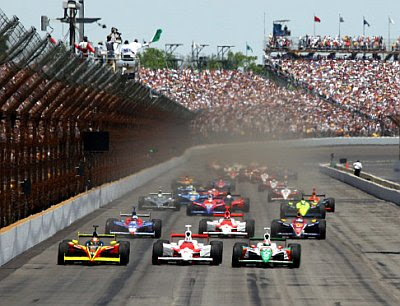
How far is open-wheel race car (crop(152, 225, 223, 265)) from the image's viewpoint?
20.6 metres

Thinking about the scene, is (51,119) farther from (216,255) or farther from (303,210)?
(216,255)

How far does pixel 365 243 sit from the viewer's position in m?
26.5

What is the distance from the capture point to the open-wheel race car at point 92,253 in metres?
20.3

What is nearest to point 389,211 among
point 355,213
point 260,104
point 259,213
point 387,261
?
point 355,213

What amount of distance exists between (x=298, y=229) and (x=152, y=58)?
163 meters

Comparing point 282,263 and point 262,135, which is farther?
point 262,135

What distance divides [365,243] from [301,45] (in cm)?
9508

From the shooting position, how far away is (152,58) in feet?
618

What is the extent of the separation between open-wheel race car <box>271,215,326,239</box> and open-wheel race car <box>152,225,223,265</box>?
17.6 feet

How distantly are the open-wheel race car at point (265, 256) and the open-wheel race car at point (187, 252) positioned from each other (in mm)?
381

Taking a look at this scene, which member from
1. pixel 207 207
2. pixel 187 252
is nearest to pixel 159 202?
pixel 207 207

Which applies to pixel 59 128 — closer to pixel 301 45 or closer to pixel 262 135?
pixel 262 135

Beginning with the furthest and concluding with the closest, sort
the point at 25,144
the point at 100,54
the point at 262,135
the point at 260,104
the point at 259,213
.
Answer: the point at 260,104 < the point at 262,135 < the point at 100,54 < the point at 259,213 < the point at 25,144

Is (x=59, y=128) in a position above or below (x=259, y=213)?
above
